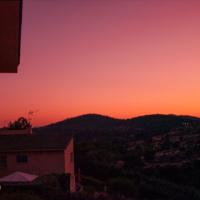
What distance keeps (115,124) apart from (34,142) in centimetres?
5714

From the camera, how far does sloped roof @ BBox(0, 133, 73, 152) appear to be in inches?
773

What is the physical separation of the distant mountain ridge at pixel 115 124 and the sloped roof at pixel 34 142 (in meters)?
39.3

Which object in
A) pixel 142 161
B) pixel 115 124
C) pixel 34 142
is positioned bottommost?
pixel 142 161

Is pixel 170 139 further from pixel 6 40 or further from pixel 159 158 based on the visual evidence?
pixel 6 40

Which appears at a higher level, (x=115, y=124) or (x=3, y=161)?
Answer: (x=115, y=124)

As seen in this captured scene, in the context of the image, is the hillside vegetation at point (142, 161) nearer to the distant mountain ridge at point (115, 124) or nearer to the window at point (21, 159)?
the distant mountain ridge at point (115, 124)

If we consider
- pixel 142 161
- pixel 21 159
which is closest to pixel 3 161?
pixel 21 159

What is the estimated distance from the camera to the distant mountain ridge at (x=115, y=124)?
6576 centimetres

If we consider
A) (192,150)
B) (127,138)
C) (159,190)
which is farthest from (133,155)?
(127,138)

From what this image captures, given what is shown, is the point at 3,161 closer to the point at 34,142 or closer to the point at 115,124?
the point at 34,142

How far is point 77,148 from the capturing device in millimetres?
33781

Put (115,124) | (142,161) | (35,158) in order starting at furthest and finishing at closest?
(115,124) → (142,161) → (35,158)

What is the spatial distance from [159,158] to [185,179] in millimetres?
12011

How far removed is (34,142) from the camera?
20.7 meters
